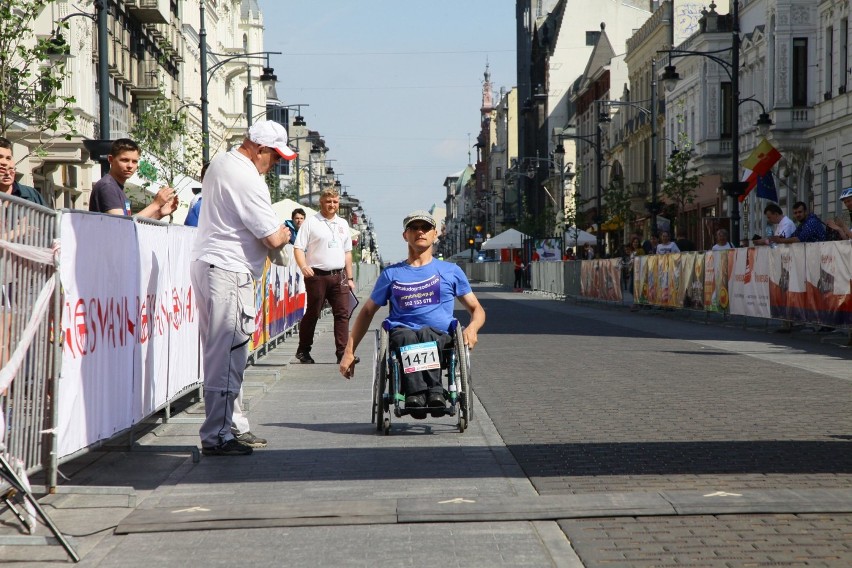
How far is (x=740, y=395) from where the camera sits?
11.9m

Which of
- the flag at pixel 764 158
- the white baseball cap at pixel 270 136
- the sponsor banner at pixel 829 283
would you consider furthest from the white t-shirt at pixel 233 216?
the flag at pixel 764 158

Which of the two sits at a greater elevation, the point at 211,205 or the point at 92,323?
the point at 211,205

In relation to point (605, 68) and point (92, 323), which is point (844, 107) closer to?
point (92, 323)

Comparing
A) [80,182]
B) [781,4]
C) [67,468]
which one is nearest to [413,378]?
[67,468]

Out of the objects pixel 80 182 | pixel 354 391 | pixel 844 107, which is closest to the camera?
pixel 354 391

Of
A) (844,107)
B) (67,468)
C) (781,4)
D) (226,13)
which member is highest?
(226,13)

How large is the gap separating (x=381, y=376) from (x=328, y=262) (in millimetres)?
6112

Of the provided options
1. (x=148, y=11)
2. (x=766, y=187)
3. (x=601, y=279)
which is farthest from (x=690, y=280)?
(x=148, y=11)

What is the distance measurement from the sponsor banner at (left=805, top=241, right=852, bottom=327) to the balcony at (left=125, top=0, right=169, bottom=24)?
119ft

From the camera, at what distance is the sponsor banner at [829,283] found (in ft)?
61.8

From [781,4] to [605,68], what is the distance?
4759cm

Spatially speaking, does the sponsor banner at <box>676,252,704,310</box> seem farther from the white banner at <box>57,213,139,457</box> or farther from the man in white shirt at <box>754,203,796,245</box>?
the white banner at <box>57,213,139,457</box>

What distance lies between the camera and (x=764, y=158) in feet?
115

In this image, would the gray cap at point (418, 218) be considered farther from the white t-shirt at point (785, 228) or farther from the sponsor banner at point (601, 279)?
the sponsor banner at point (601, 279)
